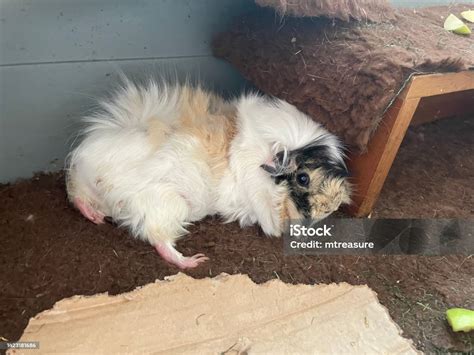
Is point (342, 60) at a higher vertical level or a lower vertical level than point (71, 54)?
higher

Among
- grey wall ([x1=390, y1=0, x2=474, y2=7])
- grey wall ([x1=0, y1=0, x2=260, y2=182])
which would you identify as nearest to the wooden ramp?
grey wall ([x1=390, y1=0, x2=474, y2=7])

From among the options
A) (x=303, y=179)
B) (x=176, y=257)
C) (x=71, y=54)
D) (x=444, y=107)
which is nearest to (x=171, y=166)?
(x=176, y=257)

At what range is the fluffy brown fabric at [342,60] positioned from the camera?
4.59ft

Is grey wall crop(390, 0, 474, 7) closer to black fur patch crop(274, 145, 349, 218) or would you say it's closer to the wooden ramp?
the wooden ramp

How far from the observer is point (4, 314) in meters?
1.22

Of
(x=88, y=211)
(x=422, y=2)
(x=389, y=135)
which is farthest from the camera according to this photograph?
(x=422, y=2)

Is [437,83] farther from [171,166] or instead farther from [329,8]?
[171,166]

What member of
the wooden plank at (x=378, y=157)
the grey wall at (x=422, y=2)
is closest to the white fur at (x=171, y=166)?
the wooden plank at (x=378, y=157)

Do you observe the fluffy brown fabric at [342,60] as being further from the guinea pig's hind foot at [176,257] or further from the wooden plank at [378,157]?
the guinea pig's hind foot at [176,257]

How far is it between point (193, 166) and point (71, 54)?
2.01ft

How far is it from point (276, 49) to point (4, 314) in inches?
47.5

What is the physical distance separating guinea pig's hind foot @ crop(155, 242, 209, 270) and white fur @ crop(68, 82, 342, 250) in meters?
0.02

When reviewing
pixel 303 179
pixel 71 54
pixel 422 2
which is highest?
pixel 422 2

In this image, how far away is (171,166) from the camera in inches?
58.7
